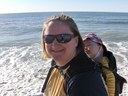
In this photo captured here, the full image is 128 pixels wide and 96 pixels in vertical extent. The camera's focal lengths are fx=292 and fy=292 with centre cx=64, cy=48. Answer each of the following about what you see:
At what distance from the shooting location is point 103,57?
332 centimetres

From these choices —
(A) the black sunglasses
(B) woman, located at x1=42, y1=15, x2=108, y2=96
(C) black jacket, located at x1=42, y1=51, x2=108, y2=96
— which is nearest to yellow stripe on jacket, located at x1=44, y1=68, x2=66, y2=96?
(B) woman, located at x1=42, y1=15, x2=108, y2=96

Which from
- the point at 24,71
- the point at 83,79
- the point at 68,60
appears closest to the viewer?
the point at 83,79

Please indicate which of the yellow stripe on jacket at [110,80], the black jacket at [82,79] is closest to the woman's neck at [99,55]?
the yellow stripe on jacket at [110,80]

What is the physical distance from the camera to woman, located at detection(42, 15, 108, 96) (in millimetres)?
1630

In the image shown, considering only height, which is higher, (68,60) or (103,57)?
(68,60)

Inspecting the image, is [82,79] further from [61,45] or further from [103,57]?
[103,57]

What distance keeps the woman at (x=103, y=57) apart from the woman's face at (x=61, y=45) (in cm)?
110

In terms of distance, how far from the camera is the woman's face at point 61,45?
1.89m

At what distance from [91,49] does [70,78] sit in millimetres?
1776

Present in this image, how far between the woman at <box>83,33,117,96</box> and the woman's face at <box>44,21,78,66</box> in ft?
3.62

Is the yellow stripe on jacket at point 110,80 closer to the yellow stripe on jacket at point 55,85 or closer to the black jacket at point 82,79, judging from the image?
the yellow stripe on jacket at point 55,85

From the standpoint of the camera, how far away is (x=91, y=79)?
1627 mm

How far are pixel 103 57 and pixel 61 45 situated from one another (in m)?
1.46

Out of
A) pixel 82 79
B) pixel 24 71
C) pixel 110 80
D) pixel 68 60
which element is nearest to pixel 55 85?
pixel 68 60
